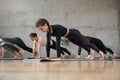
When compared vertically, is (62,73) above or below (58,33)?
below

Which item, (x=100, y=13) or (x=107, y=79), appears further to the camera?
(x=100, y=13)

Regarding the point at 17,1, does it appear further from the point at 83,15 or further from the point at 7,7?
the point at 83,15

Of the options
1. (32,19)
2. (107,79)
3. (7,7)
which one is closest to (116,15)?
(32,19)

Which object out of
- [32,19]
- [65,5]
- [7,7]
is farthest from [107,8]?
[7,7]

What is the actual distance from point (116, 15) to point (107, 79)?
29.2 ft

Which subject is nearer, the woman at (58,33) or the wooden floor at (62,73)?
the wooden floor at (62,73)

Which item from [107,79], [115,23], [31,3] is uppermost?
[31,3]

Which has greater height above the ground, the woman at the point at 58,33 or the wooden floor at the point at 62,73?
the woman at the point at 58,33

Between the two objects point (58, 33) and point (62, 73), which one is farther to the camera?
point (58, 33)

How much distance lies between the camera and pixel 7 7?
10.3m

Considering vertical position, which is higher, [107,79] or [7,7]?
[7,7]

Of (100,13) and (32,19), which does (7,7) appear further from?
(100,13)

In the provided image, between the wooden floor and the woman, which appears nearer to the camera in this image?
the wooden floor

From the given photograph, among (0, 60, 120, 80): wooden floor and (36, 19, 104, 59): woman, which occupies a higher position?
(36, 19, 104, 59): woman
